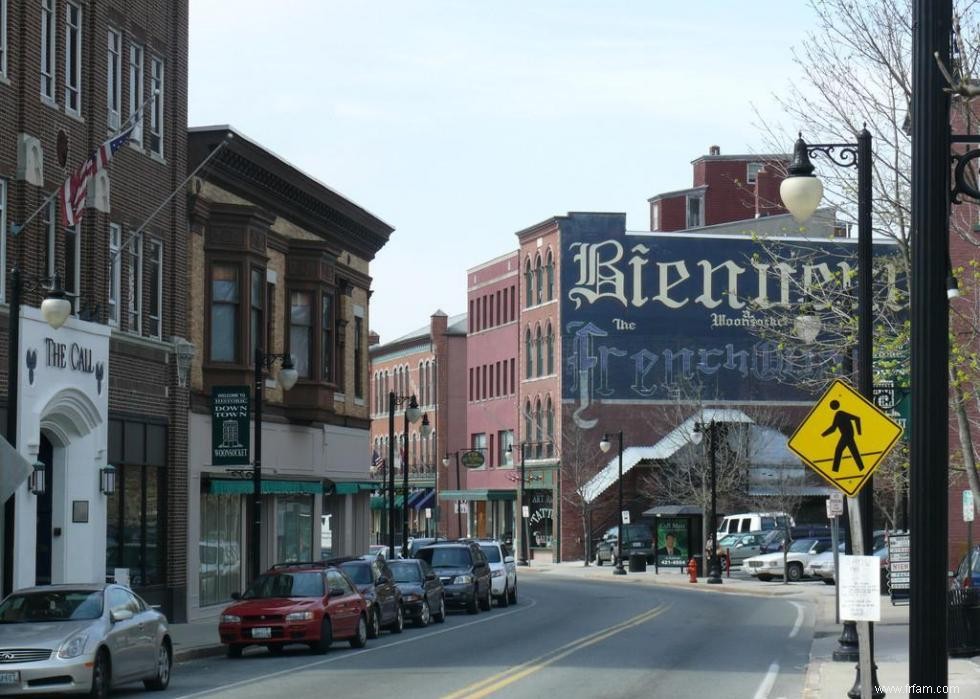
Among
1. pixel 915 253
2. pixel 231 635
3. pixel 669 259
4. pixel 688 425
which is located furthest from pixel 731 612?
pixel 669 259

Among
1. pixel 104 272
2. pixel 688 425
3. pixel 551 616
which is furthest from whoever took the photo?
pixel 688 425

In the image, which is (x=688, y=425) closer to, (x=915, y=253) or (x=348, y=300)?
(x=348, y=300)

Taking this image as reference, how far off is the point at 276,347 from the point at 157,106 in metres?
8.44

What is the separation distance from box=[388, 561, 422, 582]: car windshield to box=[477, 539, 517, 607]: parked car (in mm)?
7256

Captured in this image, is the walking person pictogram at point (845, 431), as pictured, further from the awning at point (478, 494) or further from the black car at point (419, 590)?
the awning at point (478, 494)

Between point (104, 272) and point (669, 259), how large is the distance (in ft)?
186

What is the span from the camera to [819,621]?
121 feet

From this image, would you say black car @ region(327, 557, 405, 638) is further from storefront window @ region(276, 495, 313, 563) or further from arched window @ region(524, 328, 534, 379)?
arched window @ region(524, 328, 534, 379)

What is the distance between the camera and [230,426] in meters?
36.8

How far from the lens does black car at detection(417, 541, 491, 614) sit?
41.1 metres

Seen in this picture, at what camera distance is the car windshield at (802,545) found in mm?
58750

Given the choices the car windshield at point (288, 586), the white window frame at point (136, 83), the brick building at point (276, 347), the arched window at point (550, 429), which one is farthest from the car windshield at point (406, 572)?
the arched window at point (550, 429)

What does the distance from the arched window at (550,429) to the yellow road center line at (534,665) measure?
164 feet

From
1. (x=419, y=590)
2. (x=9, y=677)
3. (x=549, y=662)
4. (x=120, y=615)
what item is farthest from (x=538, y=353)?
(x=9, y=677)
